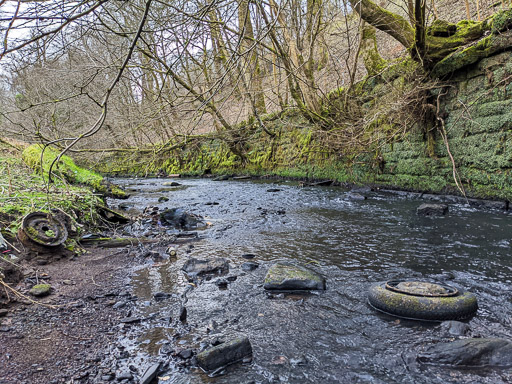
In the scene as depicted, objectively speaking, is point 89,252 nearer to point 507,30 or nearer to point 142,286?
point 142,286

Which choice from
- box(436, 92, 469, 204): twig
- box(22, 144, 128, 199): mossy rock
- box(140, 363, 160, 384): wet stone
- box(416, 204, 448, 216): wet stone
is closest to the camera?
→ box(140, 363, 160, 384): wet stone

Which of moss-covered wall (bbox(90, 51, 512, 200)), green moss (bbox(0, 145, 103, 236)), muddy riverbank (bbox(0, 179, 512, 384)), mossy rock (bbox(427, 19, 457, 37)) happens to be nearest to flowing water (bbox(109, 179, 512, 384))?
muddy riverbank (bbox(0, 179, 512, 384))

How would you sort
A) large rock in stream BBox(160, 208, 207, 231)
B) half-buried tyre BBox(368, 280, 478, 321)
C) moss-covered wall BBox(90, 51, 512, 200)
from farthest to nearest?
1. large rock in stream BBox(160, 208, 207, 231)
2. moss-covered wall BBox(90, 51, 512, 200)
3. half-buried tyre BBox(368, 280, 478, 321)

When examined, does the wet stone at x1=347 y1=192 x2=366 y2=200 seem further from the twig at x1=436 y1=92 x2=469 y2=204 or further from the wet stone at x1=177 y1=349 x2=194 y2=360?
the wet stone at x1=177 y1=349 x2=194 y2=360

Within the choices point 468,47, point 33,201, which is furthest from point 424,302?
point 468,47

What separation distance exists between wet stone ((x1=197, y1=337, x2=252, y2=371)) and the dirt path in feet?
1.68

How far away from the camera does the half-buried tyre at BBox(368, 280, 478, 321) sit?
2.16 meters

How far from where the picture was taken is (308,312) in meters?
2.40

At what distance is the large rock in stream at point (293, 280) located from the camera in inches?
110

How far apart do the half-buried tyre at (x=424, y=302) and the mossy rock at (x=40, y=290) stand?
2677mm

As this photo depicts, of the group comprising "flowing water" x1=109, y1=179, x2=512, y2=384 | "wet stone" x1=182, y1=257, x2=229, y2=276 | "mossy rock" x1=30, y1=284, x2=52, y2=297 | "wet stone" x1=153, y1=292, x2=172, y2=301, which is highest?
"mossy rock" x1=30, y1=284, x2=52, y2=297

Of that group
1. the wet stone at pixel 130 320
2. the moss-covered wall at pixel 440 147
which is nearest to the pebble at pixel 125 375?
the wet stone at pixel 130 320

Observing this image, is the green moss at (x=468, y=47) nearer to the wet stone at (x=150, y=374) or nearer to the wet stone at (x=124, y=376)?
the wet stone at (x=150, y=374)

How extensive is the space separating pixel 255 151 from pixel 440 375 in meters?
12.7
